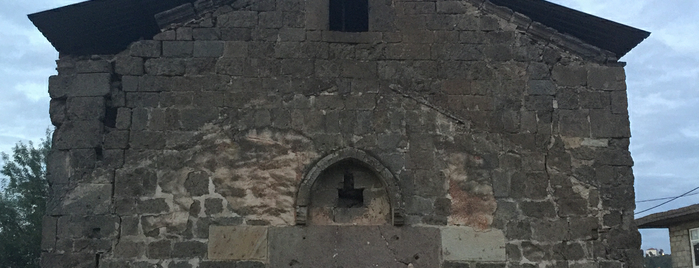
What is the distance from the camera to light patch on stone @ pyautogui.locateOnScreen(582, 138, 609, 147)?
707 cm

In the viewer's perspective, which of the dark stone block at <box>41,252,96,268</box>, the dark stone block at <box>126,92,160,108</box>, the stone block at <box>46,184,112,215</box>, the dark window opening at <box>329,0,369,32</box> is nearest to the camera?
the dark stone block at <box>41,252,96,268</box>

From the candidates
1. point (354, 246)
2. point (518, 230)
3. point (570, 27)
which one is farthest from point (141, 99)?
point (570, 27)

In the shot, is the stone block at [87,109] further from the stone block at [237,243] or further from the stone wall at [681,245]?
the stone wall at [681,245]

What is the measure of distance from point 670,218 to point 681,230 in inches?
46.2

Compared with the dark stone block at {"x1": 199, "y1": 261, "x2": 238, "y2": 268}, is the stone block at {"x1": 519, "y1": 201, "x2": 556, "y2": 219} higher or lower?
higher

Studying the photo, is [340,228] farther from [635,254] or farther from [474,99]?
[635,254]

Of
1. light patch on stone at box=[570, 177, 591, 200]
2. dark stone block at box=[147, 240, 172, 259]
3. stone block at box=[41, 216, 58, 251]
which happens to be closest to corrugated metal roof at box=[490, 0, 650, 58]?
light patch on stone at box=[570, 177, 591, 200]

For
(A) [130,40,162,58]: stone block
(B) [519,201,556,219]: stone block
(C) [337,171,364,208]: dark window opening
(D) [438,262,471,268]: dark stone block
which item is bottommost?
(D) [438,262,471,268]: dark stone block

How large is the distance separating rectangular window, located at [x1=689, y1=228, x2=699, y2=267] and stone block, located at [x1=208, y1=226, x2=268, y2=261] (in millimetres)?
13712

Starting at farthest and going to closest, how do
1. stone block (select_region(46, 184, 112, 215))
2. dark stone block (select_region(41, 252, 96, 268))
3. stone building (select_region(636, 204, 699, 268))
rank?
stone building (select_region(636, 204, 699, 268)) < stone block (select_region(46, 184, 112, 215)) < dark stone block (select_region(41, 252, 96, 268))

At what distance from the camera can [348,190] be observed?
6.97 meters

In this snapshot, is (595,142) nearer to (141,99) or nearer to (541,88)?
(541,88)

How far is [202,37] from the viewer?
23.5ft

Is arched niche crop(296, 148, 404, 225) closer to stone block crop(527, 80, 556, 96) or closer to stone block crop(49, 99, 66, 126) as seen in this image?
stone block crop(527, 80, 556, 96)
